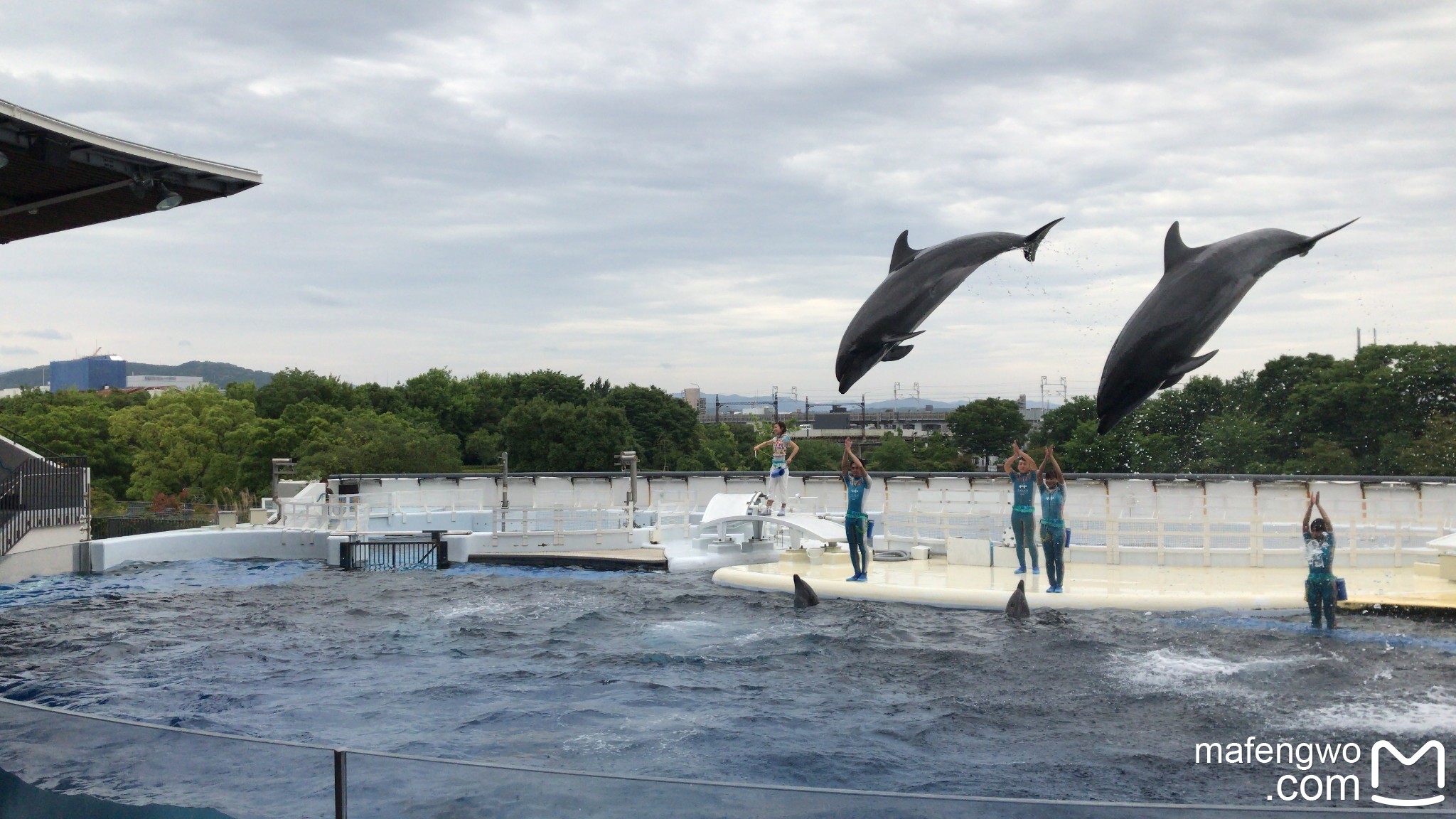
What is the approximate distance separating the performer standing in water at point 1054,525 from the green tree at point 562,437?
52.3m

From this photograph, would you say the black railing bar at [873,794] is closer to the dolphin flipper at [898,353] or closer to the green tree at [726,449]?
the dolphin flipper at [898,353]

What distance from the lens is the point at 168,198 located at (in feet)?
53.2

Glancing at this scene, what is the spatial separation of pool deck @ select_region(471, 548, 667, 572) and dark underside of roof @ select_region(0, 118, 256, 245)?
27.7 feet

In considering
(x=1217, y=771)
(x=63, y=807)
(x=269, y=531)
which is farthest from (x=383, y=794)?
(x=269, y=531)

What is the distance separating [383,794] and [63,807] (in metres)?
1.59

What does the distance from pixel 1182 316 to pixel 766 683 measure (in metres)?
6.71

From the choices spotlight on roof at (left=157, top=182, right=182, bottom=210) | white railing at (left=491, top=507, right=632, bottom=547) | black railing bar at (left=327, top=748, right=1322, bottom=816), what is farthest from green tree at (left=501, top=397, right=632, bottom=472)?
black railing bar at (left=327, top=748, right=1322, bottom=816)

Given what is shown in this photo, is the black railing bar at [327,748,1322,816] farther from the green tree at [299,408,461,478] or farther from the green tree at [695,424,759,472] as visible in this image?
the green tree at [695,424,759,472]

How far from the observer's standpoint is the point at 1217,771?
333 inches

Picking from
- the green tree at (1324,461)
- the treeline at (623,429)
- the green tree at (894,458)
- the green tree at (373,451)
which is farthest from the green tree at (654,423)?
the green tree at (1324,461)

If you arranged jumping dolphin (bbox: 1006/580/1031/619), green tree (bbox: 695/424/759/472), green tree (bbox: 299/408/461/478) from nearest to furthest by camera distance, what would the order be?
jumping dolphin (bbox: 1006/580/1031/619) < green tree (bbox: 299/408/461/478) < green tree (bbox: 695/424/759/472)

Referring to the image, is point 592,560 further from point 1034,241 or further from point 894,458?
point 894,458

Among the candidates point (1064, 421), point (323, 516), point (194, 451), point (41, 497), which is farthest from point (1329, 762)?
point (194, 451)

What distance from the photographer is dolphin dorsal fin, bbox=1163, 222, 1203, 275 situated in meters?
7.07
